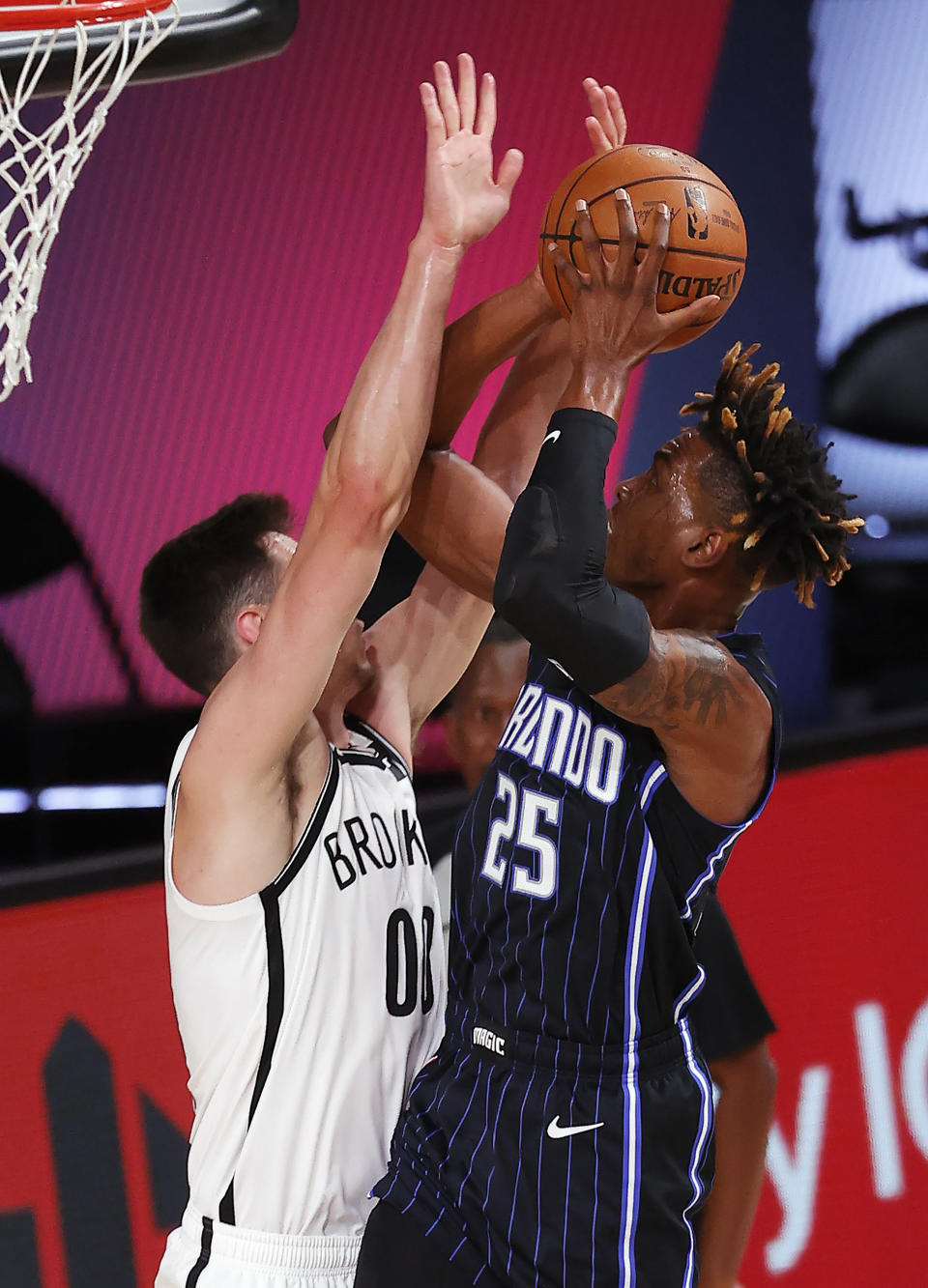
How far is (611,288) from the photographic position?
1955mm

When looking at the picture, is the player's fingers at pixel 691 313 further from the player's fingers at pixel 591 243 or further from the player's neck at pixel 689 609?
the player's neck at pixel 689 609

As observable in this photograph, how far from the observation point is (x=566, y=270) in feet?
6.56

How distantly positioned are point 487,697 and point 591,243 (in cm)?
205

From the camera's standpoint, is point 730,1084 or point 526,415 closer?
point 526,415

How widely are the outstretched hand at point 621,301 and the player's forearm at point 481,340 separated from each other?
223mm

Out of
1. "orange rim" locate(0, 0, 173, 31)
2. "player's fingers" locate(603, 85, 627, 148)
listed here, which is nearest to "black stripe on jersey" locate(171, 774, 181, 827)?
"orange rim" locate(0, 0, 173, 31)

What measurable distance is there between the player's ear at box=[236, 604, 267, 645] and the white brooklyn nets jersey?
312 mm

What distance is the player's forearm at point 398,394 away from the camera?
207 cm

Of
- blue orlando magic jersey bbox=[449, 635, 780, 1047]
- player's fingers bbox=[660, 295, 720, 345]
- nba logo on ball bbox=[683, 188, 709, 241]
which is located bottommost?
blue orlando magic jersey bbox=[449, 635, 780, 1047]

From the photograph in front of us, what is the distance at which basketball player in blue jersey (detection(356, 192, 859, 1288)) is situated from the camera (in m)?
1.96

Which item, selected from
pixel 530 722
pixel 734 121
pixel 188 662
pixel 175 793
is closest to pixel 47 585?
pixel 188 662

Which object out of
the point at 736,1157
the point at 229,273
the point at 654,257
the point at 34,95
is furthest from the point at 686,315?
the point at 229,273

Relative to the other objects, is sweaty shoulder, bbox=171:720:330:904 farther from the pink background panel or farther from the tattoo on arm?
the pink background panel

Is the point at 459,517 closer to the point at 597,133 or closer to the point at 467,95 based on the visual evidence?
the point at 467,95
